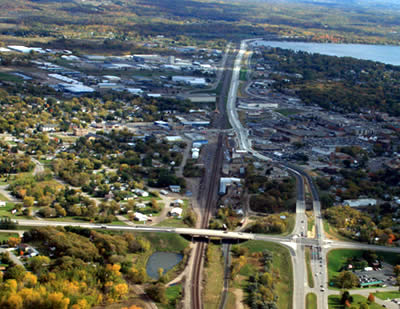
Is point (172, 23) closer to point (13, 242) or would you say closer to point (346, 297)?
point (13, 242)

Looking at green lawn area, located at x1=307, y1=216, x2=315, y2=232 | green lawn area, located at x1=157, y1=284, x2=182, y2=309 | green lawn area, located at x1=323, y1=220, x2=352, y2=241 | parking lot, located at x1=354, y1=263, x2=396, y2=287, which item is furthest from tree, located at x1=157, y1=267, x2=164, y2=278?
green lawn area, located at x1=323, y1=220, x2=352, y2=241

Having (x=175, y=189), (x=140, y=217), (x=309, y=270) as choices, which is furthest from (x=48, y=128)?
(x=309, y=270)

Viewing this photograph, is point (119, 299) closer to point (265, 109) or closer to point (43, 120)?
point (43, 120)

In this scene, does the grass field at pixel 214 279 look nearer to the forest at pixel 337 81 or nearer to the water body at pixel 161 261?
the water body at pixel 161 261

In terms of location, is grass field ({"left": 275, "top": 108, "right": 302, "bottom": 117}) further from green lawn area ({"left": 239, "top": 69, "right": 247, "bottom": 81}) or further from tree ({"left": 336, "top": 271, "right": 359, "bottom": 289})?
tree ({"left": 336, "top": 271, "right": 359, "bottom": 289})

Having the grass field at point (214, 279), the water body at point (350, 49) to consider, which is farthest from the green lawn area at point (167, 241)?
the water body at point (350, 49)
